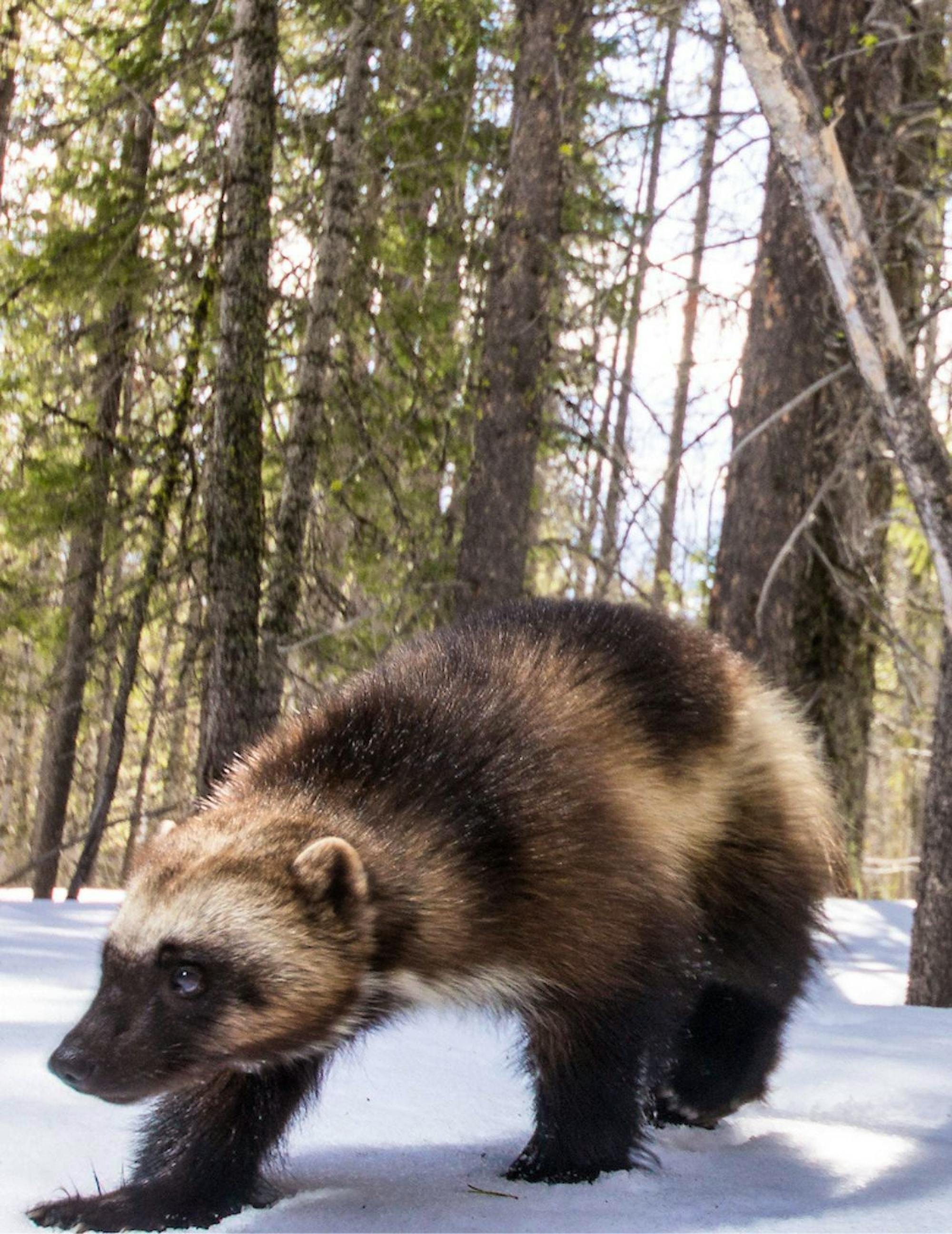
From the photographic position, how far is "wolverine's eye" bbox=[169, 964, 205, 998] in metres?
2.33

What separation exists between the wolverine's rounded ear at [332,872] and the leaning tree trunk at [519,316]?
4.91 meters

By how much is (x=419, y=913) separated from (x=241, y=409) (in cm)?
483

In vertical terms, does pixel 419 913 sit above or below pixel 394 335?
below

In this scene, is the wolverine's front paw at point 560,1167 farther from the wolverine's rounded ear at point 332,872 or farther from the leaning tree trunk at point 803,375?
the leaning tree trunk at point 803,375

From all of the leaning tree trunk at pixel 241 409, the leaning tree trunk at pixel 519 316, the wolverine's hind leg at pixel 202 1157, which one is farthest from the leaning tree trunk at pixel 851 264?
the leaning tree trunk at pixel 241 409

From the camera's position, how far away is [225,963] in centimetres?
236

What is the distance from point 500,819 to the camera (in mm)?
2572

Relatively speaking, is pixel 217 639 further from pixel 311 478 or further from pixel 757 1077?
pixel 757 1077

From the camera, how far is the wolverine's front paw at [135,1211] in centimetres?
233

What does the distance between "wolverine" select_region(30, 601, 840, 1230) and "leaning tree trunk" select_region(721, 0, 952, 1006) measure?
1235 millimetres

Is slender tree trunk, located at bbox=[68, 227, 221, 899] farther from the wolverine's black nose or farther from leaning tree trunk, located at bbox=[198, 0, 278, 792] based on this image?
the wolverine's black nose

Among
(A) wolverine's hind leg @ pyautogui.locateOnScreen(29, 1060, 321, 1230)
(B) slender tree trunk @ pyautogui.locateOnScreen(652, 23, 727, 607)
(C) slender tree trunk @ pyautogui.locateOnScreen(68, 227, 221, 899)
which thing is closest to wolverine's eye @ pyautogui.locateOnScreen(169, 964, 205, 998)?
(A) wolverine's hind leg @ pyautogui.locateOnScreen(29, 1060, 321, 1230)

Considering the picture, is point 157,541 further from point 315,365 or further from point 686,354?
point 686,354

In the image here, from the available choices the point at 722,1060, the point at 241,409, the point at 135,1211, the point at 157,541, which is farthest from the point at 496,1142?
the point at 157,541
